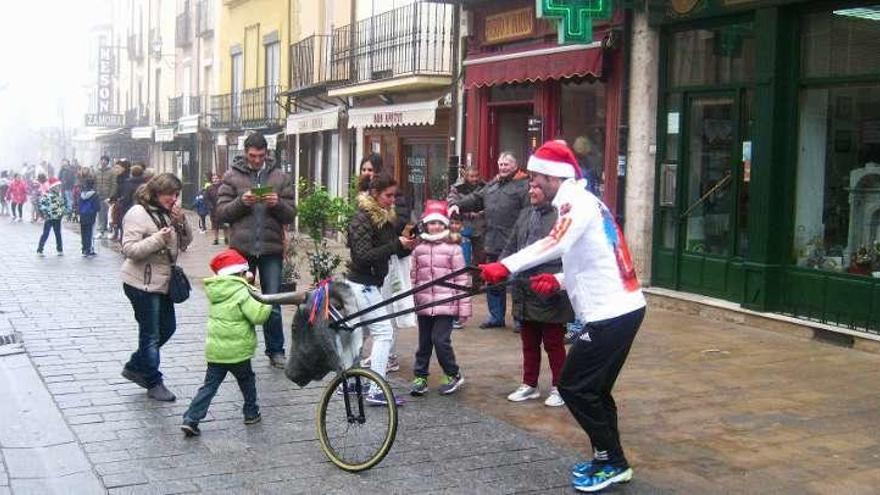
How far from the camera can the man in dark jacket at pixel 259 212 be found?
26.8 ft

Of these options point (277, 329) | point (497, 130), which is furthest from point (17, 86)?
point (277, 329)

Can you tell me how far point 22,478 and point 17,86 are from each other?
98.2 m

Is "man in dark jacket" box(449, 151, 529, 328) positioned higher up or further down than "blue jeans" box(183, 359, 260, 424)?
higher up

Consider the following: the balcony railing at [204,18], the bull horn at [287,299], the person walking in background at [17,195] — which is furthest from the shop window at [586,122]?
the person walking in background at [17,195]

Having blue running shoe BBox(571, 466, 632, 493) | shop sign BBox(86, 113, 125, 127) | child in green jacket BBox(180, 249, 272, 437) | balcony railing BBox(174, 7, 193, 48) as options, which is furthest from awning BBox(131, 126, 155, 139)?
blue running shoe BBox(571, 466, 632, 493)

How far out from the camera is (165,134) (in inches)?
1543

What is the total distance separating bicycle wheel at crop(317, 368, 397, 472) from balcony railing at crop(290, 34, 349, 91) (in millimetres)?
15610

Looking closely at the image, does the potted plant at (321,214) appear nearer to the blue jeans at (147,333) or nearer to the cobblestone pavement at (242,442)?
the cobblestone pavement at (242,442)

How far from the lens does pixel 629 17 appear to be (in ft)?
40.4

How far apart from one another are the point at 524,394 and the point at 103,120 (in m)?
49.9

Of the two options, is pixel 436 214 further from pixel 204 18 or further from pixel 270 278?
pixel 204 18

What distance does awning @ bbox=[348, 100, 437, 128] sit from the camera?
16.6 m

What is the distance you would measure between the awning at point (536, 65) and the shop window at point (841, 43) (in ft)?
9.25

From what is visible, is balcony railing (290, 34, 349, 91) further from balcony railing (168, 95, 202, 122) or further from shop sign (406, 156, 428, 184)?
balcony railing (168, 95, 202, 122)
